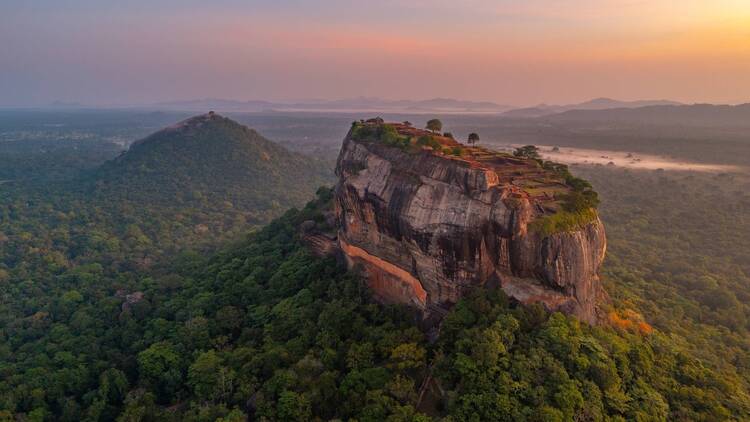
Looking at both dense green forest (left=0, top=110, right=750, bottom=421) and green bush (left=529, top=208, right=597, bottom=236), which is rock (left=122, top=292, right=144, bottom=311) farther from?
green bush (left=529, top=208, right=597, bottom=236)

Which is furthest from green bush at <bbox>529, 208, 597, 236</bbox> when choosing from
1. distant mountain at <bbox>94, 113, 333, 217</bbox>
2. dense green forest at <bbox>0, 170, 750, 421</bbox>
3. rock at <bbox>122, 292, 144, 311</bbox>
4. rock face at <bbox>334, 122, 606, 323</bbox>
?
distant mountain at <bbox>94, 113, 333, 217</bbox>

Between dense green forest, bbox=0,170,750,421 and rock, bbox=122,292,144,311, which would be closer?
dense green forest, bbox=0,170,750,421

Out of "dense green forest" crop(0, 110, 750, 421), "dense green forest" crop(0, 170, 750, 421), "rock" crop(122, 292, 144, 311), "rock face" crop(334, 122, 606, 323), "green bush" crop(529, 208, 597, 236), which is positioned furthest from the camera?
"rock" crop(122, 292, 144, 311)

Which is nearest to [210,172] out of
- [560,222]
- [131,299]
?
[131,299]

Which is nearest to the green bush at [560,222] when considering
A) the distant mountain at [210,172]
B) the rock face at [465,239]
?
the rock face at [465,239]

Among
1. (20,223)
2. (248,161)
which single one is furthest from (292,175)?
(20,223)

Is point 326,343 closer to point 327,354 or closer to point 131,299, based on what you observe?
point 327,354
